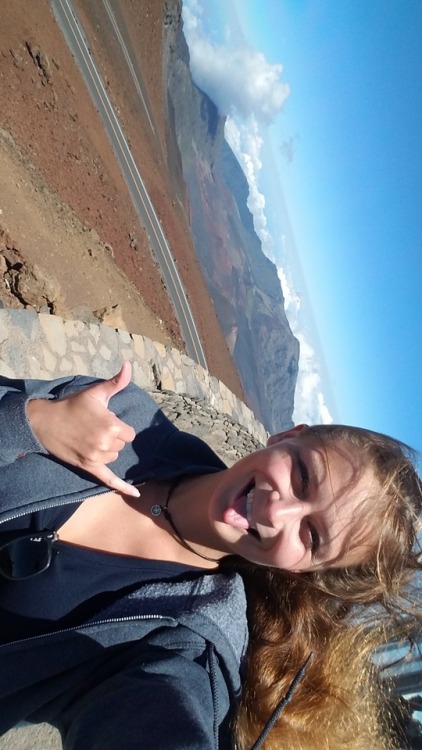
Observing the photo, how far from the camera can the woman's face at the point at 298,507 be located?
1319 mm

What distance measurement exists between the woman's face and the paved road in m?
13.2

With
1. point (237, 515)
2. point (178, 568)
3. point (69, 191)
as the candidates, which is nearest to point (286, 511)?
point (237, 515)

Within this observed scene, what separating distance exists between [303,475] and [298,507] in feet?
0.32

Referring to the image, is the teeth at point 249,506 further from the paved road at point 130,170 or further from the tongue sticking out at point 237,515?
the paved road at point 130,170

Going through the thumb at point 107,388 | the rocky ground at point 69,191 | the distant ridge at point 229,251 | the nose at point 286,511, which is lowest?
the nose at point 286,511

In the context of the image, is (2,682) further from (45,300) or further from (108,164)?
(108,164)

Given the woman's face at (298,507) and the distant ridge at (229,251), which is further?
the distant ridge at (229,251)

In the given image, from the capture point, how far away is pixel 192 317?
16203 mm

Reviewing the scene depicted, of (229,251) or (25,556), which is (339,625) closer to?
(25,556)

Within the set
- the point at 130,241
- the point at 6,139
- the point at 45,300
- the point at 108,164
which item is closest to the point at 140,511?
the point at 45,300

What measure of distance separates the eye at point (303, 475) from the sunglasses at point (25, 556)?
69 cm

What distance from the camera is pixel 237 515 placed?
136cm

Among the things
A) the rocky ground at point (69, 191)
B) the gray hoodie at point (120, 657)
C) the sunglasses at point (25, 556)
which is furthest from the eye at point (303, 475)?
the rocky ground at point (69, 191)

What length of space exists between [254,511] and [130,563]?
365 millimetres
